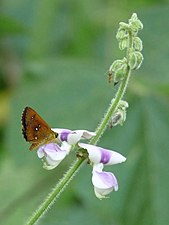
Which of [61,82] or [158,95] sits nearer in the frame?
[158,95]

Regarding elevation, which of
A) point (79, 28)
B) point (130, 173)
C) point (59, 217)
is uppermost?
point (79, 28)

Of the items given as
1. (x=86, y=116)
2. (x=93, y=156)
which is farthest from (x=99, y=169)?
(x=86, y=116)

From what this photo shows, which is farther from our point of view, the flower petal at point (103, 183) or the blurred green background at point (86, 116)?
the blurred green background at point (86, 116)

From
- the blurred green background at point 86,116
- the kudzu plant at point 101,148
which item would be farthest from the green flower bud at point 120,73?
the blurred green background at point 86,116

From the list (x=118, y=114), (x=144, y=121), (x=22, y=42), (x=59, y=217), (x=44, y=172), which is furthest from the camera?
(x=22, y=42)

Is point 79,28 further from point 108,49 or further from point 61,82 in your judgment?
point 61,82

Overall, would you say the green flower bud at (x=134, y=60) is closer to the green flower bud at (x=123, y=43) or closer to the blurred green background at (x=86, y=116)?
the green flower bud at (x=123, y=43)

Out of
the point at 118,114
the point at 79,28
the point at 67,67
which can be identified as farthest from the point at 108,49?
the point at 118,114

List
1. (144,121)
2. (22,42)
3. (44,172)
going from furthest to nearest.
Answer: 1. (22,42)
2. (44,172)
3. (144,121)
